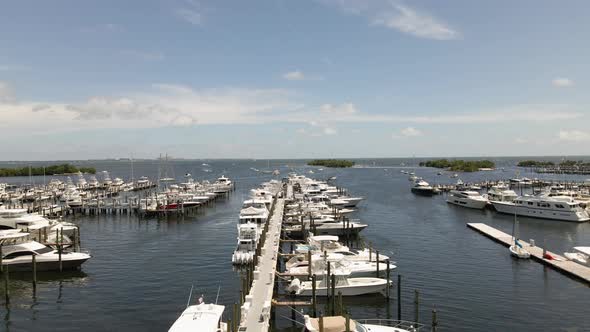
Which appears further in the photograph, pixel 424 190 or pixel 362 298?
pixel 424 190

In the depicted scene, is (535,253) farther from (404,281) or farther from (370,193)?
(370,193)

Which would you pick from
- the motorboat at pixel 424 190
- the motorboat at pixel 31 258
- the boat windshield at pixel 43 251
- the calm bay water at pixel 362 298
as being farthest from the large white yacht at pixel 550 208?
the boat windshield at pixel 43 251

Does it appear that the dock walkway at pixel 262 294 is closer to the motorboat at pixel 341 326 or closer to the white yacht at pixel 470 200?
the motorboat at pixel 341 326

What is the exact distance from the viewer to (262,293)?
30953 millimetres

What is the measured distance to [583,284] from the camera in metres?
37.9

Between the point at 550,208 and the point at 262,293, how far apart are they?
61279mm

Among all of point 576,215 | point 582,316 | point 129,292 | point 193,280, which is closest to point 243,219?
point 193,280

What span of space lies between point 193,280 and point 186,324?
17.3 m

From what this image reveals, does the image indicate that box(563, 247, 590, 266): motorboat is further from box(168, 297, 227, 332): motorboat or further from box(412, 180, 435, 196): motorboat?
box(412, 180, 435, 196): motorboat

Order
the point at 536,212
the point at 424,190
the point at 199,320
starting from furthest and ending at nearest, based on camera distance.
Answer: the point at 424,190
the point at 536,212
the point at 199,320

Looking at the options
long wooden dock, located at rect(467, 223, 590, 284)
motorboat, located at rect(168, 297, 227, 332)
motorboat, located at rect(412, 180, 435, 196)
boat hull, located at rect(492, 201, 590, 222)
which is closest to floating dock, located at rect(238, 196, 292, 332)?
motorboat, located at rect(168, 297, 227, 332)

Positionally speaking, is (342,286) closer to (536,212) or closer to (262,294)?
(262,294)

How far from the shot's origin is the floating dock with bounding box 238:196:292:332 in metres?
26.1

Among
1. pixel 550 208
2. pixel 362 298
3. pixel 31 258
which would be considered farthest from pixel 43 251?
pixel 550 208
